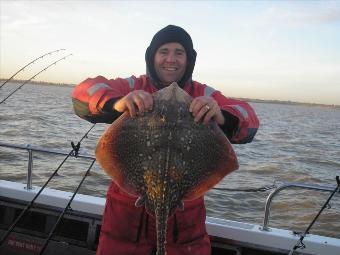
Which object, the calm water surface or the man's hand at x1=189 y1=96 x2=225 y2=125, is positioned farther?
the calm water surface

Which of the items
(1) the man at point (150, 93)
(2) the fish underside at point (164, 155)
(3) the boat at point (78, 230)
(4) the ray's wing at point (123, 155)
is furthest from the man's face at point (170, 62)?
(3) the boat at point (78, 230)

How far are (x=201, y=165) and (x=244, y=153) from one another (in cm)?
1664

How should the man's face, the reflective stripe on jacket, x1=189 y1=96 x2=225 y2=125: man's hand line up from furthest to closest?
the man's face < the reflective stripe on jacket < x1=189 y1=96 x2=225 y2=125: man's hand

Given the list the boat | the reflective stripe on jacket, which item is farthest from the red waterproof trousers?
the boat

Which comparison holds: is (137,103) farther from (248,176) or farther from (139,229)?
(248,176)

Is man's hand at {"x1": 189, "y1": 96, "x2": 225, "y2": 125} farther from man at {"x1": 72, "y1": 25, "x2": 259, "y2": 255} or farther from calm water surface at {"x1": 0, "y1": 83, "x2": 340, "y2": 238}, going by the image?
calm water surface at {"x1": 0, "y1": 83, "x2": 340, "y2": 238}

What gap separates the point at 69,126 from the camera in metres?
23.4

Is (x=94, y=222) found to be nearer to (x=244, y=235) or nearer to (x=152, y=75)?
(x=244, y=235)

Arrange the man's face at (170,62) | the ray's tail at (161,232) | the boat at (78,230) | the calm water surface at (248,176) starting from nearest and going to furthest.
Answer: the ray's tail at (161,232) < the man's face at (170,62) < the boat at (78,230) < the calm water surface at (248,176)

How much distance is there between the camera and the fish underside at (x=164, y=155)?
103 inches

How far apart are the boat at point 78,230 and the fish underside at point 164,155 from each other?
6.14ft

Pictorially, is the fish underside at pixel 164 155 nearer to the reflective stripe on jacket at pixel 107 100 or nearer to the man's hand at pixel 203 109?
the man's hand at pixel 203 109

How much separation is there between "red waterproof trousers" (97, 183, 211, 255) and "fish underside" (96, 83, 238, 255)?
2.24 ft

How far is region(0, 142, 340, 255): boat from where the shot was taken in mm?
4457
